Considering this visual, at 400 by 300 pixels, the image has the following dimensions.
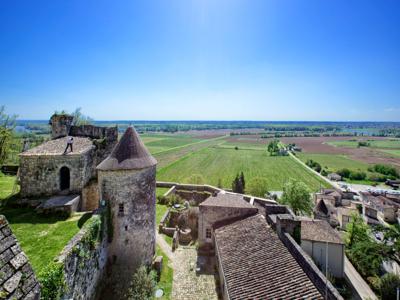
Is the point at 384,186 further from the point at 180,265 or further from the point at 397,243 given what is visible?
the point at 180,265

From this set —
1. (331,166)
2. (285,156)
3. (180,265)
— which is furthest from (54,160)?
(285,156)

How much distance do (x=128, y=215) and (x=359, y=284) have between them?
68.1 ft

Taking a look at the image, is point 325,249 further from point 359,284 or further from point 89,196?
point 89,196

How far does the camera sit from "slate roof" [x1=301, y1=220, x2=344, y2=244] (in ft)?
56.3

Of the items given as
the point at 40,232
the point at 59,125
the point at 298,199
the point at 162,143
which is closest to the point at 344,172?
the point at 298,199

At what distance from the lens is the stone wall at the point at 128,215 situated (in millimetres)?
13344

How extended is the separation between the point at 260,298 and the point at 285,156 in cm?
9732

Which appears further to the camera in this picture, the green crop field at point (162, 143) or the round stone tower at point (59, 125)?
the green crop field at point (162, 143)

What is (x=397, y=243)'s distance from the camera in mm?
16344

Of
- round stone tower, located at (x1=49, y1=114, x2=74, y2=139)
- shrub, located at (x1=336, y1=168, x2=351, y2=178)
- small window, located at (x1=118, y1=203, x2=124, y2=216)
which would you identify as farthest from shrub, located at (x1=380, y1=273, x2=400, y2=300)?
shrub, located at (x1=336, y1=168, x2=351, y2=178)

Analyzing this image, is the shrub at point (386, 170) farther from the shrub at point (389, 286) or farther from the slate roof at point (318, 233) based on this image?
the slate roof at point (318, 233)

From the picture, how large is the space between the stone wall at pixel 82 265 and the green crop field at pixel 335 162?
82510 millimetres

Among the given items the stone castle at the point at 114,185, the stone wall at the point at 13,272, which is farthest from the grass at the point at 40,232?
the stone wall at the point at 13,272

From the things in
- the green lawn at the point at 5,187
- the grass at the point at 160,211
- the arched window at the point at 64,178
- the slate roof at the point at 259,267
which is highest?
the arched window at the point at 64,178
